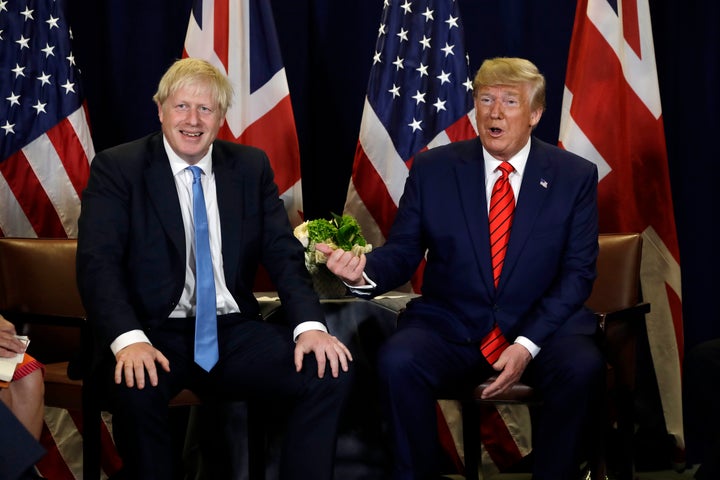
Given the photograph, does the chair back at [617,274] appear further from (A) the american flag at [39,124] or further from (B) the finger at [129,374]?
(A) the american flag at [39,124]

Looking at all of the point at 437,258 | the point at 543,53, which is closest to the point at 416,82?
the point at 543,53

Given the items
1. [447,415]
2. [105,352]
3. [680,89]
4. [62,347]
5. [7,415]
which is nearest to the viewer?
[7,415]

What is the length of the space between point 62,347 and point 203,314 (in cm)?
108

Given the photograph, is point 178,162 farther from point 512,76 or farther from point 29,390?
point 512,76

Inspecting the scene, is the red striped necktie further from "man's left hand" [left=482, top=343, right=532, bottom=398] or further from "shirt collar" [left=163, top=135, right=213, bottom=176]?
"shirt collar" [left=163, top=135, right=213, bottom=176]

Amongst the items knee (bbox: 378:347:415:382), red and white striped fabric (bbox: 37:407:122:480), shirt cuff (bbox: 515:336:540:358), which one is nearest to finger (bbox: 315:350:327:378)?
knee (bbox: 378:347:415:382)

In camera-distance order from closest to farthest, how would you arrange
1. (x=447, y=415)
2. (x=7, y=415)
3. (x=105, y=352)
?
(x=7, y=415), (x=105, y=352), (x=447, y=415)

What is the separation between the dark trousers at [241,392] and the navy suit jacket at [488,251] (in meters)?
0.48

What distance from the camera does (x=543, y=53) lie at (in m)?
4.83

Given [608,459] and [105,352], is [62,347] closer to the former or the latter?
[105,352]

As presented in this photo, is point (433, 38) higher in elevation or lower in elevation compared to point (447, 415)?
higher

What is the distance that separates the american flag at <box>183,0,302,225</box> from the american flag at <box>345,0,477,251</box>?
0.33 meters

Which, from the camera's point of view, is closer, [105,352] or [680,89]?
[105,352]

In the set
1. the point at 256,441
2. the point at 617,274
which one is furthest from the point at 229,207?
the point at 617,274
